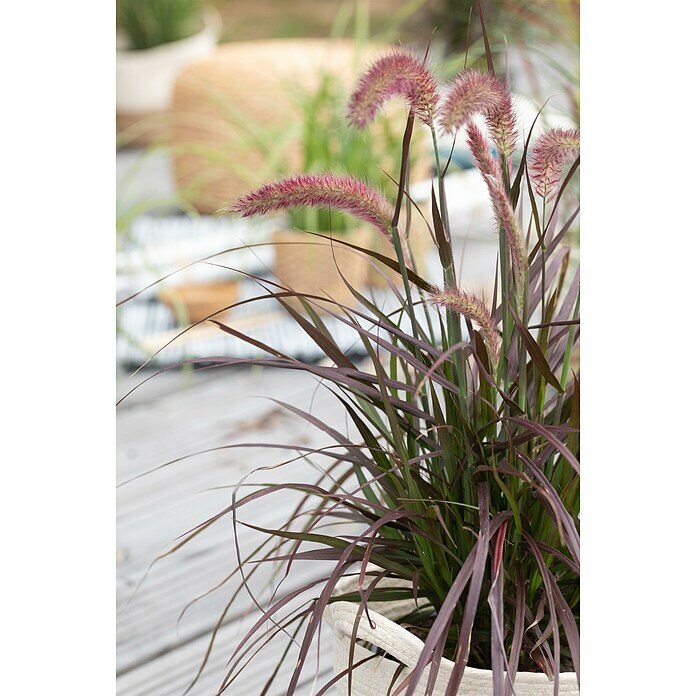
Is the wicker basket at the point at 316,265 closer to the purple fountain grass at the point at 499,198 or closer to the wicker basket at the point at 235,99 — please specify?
the wicker basket at the point at 235,99

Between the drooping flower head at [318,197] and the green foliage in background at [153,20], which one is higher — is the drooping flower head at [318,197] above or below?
below

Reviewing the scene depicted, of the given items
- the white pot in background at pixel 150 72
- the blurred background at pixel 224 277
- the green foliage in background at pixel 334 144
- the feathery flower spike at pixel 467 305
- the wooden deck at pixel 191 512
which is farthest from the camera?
the white pot in background at pixel 150 72

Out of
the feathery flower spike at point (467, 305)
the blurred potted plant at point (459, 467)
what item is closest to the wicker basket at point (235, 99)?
the blurred potted plant at point (459, 467)

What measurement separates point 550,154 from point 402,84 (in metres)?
0.11

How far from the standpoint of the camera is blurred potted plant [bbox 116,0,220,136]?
4.75 meters

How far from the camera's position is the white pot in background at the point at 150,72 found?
15.5ft

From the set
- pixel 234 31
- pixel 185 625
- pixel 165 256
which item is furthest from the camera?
pixel 234 31

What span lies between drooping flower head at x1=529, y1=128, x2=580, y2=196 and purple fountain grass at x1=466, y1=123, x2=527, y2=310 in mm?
41

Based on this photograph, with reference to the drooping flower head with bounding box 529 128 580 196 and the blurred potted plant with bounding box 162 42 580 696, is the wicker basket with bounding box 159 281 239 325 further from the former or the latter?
the drooping flower head with bounding box 529 128 580 196

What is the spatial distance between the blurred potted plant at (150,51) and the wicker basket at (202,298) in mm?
2378
